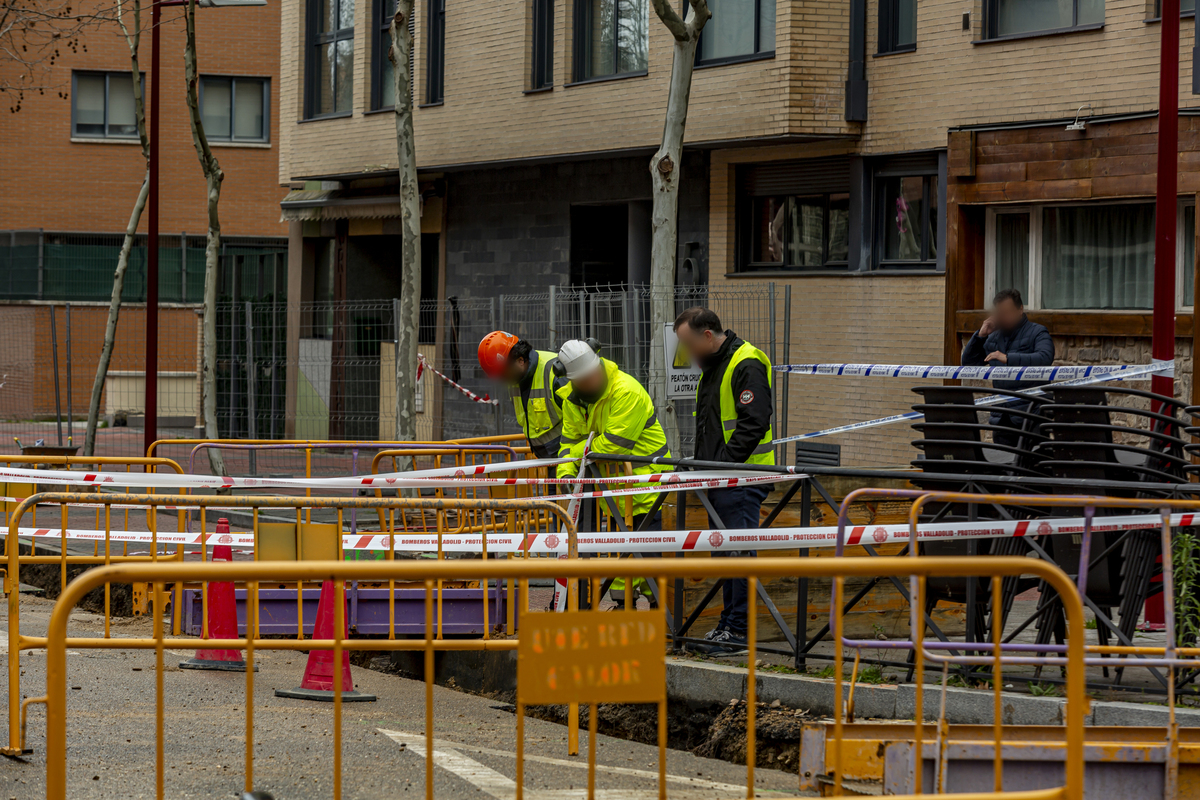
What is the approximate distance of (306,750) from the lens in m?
6.27

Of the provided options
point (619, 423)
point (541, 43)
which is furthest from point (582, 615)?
point (541, 43)

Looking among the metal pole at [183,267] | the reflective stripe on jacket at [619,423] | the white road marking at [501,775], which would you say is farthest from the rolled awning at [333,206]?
the white road marking at [501,775]

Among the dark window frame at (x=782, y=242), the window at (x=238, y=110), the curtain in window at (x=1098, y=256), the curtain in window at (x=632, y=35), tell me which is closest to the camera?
the curtain in window at (x=1098, y=256)

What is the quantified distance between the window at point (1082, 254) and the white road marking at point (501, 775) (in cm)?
967

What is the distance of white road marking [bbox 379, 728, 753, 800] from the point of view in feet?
18.5

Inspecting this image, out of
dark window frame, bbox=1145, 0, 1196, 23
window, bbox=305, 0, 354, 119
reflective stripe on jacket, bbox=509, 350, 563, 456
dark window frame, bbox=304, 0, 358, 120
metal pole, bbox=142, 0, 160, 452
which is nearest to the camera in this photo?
reflective stripe on jacket, bbox=509, 350, 563, 456

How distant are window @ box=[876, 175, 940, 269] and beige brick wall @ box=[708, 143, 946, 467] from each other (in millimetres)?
387

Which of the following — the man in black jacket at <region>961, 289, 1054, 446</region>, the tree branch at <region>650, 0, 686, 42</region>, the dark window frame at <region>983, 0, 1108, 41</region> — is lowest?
the man in black jacket at <region>961, 289, 1054, 446</region>

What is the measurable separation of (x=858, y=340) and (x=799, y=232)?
5.85 ft

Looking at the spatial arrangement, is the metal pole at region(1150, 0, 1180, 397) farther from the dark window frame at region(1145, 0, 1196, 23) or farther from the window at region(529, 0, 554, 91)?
the window at region(529, 0, 554, 91)

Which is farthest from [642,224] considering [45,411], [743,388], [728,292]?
[45,411]

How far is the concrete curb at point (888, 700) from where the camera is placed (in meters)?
6.04

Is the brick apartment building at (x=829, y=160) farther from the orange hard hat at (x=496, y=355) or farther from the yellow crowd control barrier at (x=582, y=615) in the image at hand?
the yellow crowd control barrier at (x=582, y=615)

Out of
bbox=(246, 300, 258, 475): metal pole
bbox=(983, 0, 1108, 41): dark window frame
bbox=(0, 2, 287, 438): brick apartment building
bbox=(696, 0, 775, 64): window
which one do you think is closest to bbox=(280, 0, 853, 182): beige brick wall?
bbox=(696, 0, 775, 64): window
